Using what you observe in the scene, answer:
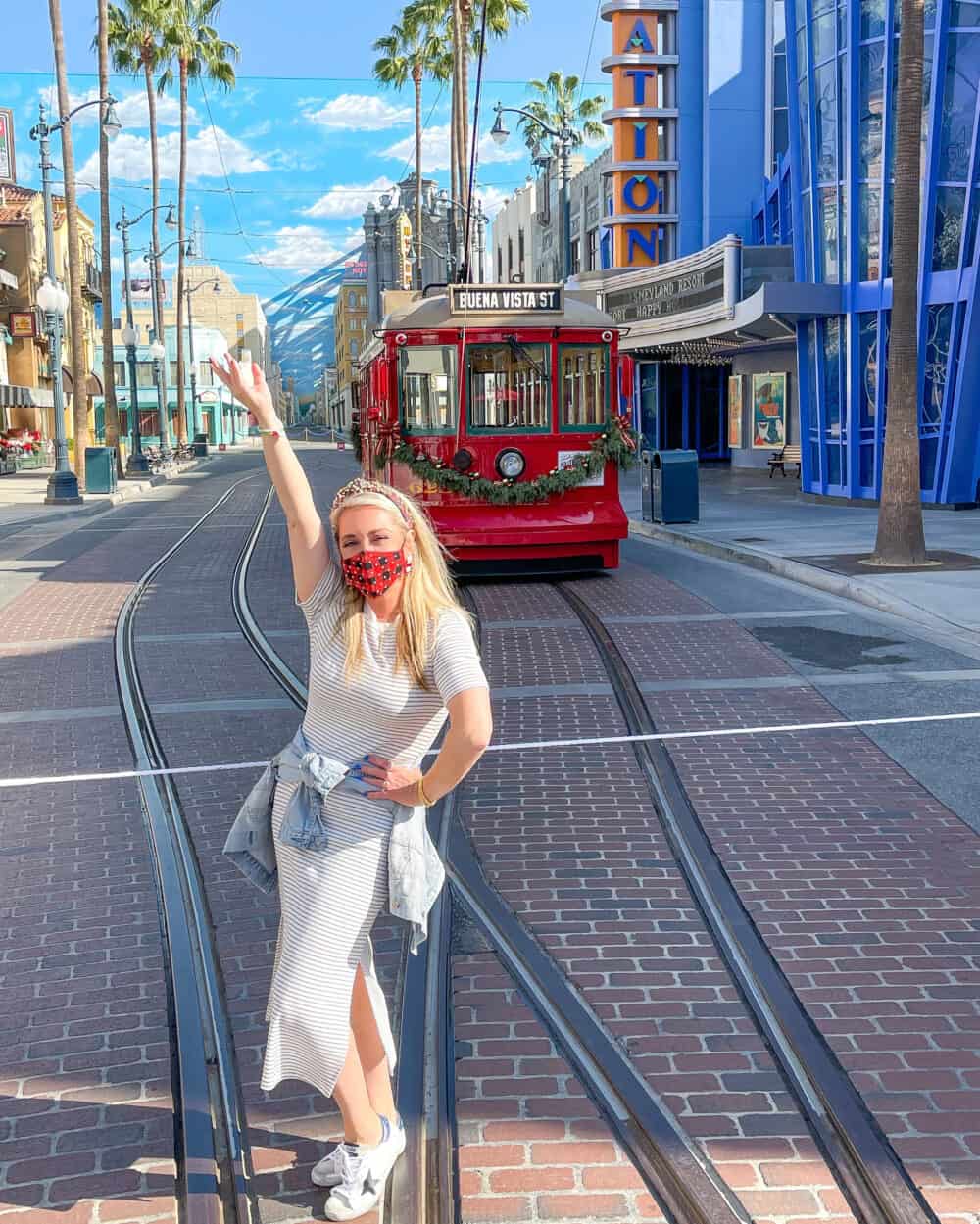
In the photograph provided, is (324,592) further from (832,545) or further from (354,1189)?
(832,545)

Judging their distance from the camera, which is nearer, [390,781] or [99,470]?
[390,781]

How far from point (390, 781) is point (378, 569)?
1.67 feet

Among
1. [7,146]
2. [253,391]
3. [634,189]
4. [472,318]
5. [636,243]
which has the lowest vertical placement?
[253,391]

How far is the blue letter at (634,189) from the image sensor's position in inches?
1529

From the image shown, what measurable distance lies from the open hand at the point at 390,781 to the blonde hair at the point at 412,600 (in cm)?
21

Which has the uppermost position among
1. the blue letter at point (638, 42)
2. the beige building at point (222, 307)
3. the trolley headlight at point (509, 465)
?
the beige building at point (222, 307)

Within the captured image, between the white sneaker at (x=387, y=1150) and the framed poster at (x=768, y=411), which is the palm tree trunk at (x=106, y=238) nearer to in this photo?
the framed poster at (x=768, y=411)

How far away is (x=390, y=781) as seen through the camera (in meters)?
3.16

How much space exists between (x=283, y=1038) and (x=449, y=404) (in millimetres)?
11734

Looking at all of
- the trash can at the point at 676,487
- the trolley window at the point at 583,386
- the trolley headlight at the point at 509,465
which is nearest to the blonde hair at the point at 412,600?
the trolley headlight at the point at 509,465

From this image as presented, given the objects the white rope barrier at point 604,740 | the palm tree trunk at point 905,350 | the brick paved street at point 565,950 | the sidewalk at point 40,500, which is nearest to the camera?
the brick paved street at point 565,950

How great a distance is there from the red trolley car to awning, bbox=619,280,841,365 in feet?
34.5

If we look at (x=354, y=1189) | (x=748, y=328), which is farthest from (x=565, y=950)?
(x=748, y=328)

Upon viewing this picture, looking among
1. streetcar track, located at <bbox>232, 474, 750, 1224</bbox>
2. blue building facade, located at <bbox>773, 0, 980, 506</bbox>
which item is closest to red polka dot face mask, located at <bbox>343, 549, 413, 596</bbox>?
streetcar track, located at <bbox>232, 474, 750, 1224</bbox>
